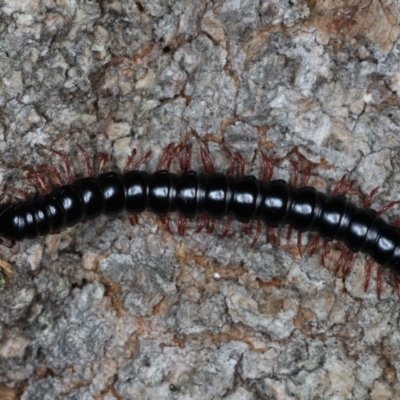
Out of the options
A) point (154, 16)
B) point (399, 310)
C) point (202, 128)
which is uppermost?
point (154, 16)

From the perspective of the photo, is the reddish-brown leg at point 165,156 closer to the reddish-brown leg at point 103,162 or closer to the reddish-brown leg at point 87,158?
the reddish-brown leg at point 103,162

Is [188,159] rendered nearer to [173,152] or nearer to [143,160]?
[173,152]

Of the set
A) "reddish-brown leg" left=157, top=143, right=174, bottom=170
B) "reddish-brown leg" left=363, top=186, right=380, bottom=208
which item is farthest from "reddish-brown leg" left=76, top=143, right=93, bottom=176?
"reddish-brown leg" left=363, top=186, right=380, bottom=208

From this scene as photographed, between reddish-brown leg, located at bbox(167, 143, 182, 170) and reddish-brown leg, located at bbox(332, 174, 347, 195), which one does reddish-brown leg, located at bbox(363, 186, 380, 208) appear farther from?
reddish-brown leg, located at bbox(167, 143, 182, 170)

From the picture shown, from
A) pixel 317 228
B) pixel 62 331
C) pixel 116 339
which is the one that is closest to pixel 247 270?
pixel 317 228

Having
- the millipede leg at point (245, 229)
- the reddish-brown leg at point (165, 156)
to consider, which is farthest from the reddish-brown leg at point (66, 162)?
the millipede leg at point (245, 229)

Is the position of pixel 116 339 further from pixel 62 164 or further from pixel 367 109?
pixel 367 109
